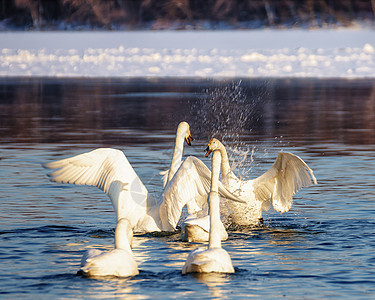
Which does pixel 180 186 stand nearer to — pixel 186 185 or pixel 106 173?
pixel 186 185

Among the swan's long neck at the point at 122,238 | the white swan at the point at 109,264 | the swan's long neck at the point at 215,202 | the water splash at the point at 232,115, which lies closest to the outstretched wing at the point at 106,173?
the swan's long neck at the point at 215,202

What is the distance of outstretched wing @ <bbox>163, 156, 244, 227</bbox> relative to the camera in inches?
449

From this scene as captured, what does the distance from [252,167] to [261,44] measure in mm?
36043

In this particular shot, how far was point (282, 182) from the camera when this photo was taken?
1285 centimetres

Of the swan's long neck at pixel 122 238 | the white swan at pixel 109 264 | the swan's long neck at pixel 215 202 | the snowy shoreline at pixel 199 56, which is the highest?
the snowy shoreline at pixel 199 56

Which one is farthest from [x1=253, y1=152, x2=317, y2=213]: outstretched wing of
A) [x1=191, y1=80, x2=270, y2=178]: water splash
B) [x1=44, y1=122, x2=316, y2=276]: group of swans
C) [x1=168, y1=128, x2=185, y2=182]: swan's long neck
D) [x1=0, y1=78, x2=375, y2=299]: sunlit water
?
[x1=191, y1=80, x2=270, y2=178]: water splash

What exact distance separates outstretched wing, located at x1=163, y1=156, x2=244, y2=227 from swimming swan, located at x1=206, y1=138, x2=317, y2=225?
1017 mm

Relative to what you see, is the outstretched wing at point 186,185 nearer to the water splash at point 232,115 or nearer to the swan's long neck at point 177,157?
the swan's long neck at point 177,157

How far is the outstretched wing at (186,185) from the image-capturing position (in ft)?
37.4

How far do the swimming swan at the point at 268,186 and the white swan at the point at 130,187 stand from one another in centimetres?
111

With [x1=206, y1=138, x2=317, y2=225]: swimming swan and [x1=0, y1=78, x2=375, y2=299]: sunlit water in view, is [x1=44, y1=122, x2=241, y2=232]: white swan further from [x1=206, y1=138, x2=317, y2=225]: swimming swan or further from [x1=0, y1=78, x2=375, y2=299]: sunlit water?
[x1=206, y1=138, x2=317, y2=225]: swimming swan

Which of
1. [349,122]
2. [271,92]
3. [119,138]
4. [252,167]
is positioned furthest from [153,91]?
[252,167]

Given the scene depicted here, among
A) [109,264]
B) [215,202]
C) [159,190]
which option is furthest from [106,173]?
[159,190]

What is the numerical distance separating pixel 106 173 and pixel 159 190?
3.02m
